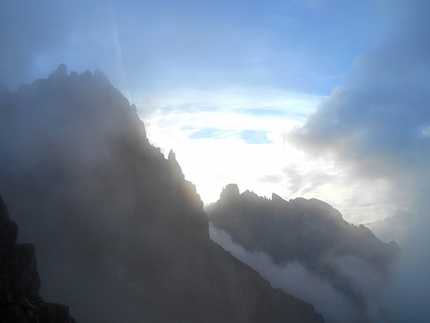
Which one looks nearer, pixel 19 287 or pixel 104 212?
pixel 19 287

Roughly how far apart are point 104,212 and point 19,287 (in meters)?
91.3

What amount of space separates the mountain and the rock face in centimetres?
5606

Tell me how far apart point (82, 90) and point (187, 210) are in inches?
3548

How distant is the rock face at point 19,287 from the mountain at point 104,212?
56.1 metres

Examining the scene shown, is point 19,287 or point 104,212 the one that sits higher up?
point 104,212

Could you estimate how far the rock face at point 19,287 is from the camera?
4900 centimetres

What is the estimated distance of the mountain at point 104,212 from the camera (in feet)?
439

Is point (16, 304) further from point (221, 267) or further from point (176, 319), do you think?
point (221, 267)

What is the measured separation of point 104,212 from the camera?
15225 centimetres

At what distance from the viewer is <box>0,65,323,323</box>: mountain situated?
133750 mm

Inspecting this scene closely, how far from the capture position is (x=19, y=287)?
62.3 m

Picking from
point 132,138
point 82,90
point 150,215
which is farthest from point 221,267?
point 82,90

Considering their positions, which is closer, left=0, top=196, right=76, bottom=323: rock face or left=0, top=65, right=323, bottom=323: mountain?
left=0, top=196, right=76, bottom=323: rock face

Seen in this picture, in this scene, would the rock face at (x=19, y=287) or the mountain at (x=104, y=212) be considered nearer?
the rock face at (x=19, y=287)
